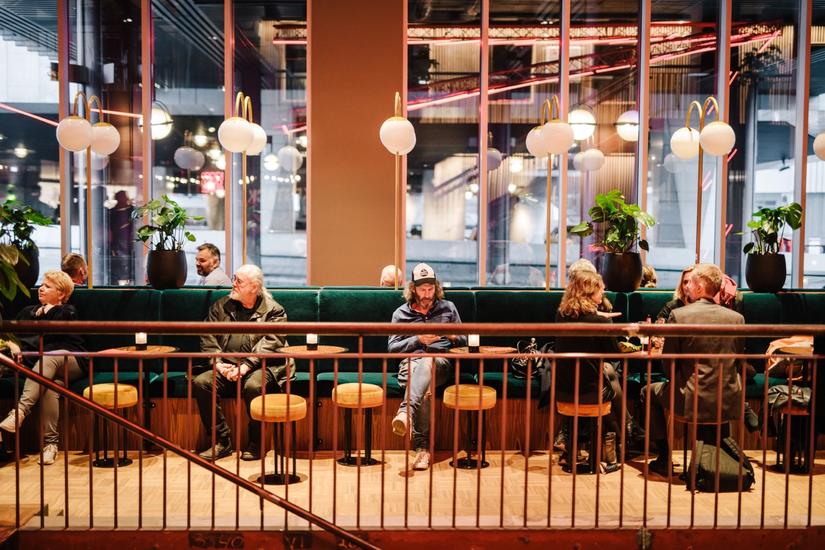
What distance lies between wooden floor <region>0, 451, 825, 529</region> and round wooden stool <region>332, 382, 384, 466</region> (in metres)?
0.12

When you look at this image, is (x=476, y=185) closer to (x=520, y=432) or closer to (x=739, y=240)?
(x=739, y=240)

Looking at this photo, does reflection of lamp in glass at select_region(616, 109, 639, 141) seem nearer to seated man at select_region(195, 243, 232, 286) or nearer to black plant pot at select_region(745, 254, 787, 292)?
black plant pot at select_region(745, 254, 787, 292)

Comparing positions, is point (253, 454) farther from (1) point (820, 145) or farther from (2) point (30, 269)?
(1) point (820, 145)

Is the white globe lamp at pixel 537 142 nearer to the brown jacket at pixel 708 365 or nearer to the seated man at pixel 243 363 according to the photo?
the brown jacket at pixel 708 365

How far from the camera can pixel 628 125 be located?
8875mm

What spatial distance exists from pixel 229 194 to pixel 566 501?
584 cm

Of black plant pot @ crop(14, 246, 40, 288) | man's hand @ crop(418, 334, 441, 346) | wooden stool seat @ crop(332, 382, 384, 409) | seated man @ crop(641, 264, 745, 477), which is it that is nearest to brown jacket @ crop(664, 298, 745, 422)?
seated man @ crop(641, 264, 745, 477)

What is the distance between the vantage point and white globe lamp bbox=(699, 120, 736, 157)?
5906mm

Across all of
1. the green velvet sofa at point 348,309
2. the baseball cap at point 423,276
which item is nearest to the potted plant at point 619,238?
the green velvet sofa at point 348,309

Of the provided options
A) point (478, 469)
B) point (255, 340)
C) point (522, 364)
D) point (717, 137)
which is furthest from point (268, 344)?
point (717, 137)

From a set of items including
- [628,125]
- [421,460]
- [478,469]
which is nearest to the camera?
Result: [478,469]

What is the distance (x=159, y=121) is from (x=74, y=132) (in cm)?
317

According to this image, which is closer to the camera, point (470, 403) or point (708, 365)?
point (708, 365)

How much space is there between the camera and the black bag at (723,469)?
4.32 metres
